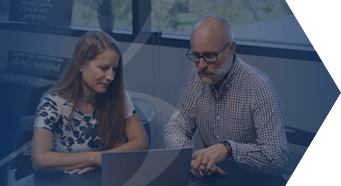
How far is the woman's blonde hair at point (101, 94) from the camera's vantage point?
1157mm

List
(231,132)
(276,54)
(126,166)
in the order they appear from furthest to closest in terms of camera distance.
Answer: (231,132) → (276,54) → (126,166)

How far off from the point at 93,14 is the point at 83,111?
35 cm

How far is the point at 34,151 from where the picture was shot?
114 centimetres

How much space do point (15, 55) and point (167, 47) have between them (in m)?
0.57

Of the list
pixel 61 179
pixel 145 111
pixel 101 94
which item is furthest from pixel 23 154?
pixel 145 111

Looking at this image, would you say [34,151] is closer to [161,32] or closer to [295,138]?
[161,32]

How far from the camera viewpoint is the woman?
1155 mm

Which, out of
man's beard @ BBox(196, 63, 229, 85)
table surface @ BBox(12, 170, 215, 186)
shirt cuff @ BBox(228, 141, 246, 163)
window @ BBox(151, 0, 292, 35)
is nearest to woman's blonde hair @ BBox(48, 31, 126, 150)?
table surface @ BBox(12, 170, 215, 186)

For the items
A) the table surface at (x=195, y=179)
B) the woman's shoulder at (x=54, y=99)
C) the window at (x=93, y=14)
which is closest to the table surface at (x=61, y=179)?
the table surface at (x=195, y=179)

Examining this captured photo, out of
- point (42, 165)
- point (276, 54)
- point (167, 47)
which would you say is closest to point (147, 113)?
point (167, 47)

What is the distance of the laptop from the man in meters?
0.14

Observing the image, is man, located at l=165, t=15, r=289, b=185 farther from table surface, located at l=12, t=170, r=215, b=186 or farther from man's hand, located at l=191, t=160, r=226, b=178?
table surface, located at l=12, t=170, r=215, b=186

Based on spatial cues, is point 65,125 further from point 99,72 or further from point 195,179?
point 195,179

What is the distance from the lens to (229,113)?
1.44 m
